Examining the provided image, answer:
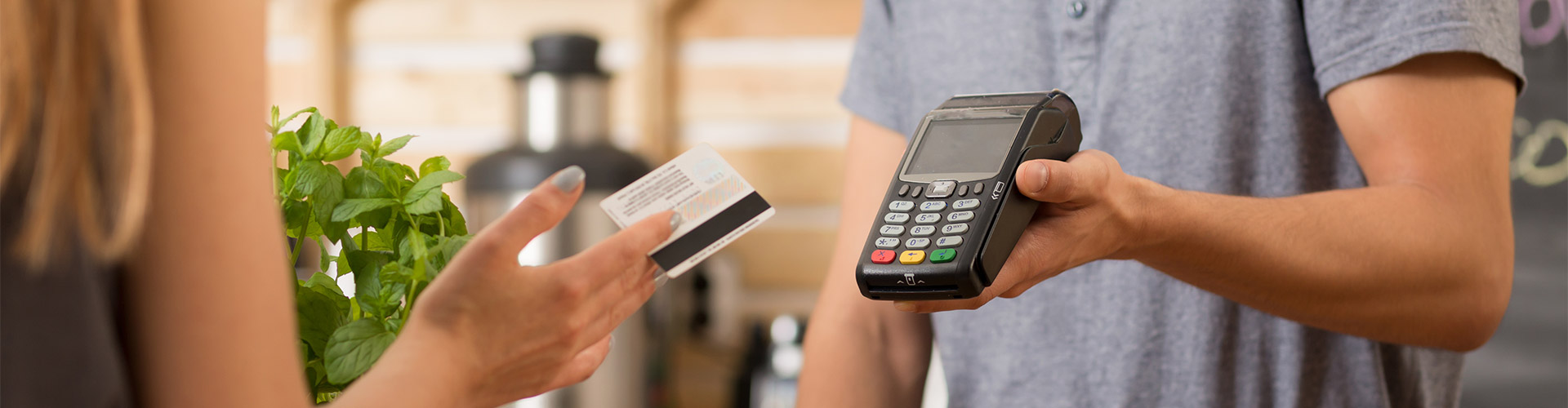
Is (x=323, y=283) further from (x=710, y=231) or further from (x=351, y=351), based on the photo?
(x=710, y=231)

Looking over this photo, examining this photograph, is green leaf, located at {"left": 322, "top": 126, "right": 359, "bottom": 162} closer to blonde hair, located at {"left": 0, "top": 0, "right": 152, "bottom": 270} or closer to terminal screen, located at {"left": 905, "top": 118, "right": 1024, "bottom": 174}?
blonde hair, located at {"left": 0, "top": 0, "right": 152, "bottom": 270}

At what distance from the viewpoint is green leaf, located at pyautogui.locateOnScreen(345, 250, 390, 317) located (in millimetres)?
481

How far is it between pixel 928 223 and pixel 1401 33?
0.36m

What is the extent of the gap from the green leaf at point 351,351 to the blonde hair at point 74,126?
0.12 meters

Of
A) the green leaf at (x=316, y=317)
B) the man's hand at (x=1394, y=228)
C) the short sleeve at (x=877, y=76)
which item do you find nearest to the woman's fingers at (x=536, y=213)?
the green leaf at (x=316, y=317)

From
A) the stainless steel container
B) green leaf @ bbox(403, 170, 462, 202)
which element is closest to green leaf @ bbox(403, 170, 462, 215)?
green leaf @ bbox(403, 170, 462, 202)

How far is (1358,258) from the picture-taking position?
25.5 inches

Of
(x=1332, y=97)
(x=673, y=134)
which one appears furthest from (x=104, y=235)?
(x=673, y=134)

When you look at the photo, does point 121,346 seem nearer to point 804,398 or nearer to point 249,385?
point 249,385

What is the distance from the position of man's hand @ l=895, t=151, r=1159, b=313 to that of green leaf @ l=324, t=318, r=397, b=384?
26 centimetres

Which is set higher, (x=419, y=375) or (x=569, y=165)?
(x=419, y=375)

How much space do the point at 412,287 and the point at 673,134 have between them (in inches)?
68.6

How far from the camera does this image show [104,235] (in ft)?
1.10

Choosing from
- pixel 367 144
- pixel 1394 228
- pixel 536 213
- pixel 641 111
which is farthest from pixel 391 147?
pixel 641 111
